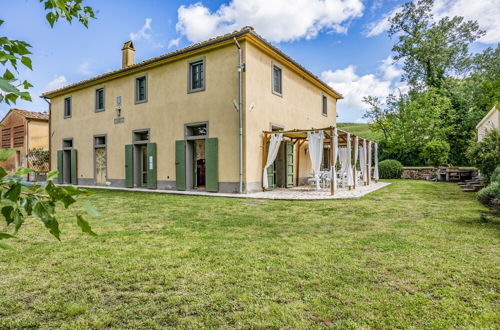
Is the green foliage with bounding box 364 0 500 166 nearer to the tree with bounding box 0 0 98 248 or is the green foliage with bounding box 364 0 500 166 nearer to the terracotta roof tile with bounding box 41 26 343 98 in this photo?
the terracotta roof tile with bounding box 41 26 343 98

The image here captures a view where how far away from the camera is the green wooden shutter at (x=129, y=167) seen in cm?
1243

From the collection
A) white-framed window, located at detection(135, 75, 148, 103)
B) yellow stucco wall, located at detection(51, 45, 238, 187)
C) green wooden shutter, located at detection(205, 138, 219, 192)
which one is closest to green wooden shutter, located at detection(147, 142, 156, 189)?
yellow stucco wall, located at detection(51, 45, 238, 187)

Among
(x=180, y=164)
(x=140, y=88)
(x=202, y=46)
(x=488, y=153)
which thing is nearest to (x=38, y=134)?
(x=140, y=88)

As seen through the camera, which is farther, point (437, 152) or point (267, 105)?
point (437, 152)

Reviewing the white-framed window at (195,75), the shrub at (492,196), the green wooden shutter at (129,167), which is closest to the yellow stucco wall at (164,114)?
the white-framed window at (195,75)

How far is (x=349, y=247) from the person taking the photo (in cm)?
360

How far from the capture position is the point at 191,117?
10789 millimetres

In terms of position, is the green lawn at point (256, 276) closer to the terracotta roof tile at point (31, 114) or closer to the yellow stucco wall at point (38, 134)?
the yellow stucco wall at point (38, 134)

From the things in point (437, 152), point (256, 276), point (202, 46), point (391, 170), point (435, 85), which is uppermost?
point (435, 85)

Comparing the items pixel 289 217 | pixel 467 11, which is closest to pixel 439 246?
pixel 289 217

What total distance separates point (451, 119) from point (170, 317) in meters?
22.0

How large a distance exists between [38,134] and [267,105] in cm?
1721

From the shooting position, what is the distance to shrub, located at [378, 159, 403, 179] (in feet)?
57.6

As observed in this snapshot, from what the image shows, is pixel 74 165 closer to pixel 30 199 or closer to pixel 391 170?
pixel 30 199
